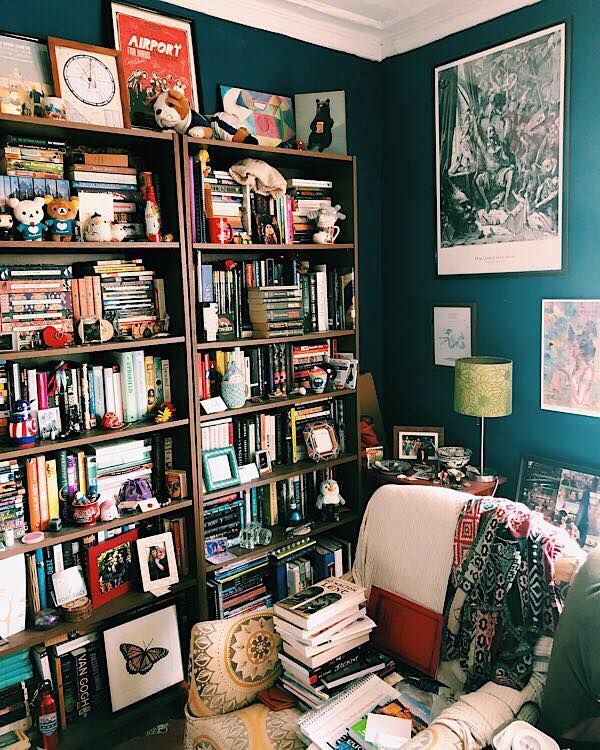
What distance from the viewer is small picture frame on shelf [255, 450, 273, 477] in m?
2.82

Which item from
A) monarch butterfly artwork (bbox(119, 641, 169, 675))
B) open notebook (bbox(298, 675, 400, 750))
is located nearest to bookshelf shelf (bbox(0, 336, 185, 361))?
monarch butterfly artwork (bbox(119, 641, 169, 675))

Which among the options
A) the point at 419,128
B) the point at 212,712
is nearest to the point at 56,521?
the point at 212,712

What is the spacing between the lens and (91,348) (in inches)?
88.3

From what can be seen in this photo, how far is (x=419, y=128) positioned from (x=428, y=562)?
218cm

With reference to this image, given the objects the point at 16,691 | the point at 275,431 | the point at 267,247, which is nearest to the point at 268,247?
the point at 267,247

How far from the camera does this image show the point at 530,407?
2.91 meters

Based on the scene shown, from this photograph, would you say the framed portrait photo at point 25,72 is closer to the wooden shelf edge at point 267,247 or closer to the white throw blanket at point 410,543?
the wooden shelf edge at point 267,247

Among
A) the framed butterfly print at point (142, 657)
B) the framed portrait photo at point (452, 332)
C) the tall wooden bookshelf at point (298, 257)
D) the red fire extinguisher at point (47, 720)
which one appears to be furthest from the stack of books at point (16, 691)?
the framed portrait photo at point (452, 332)

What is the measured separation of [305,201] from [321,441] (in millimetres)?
1082

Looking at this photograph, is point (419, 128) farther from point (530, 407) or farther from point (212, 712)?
point (212, 712)

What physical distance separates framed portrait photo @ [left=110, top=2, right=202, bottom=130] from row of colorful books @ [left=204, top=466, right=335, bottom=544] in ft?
5.07

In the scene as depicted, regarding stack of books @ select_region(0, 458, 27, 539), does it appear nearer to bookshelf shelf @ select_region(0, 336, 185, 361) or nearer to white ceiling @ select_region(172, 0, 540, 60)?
bookshelf shelf @ select_region(0, 336, 185, 361)

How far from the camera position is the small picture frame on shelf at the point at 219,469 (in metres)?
2.63

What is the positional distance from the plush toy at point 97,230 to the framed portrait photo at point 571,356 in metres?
1.79
